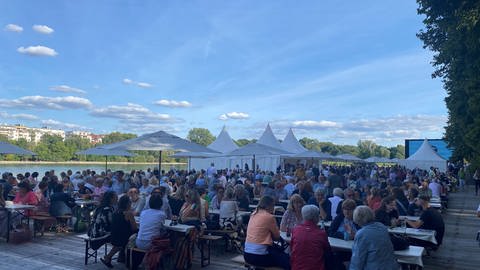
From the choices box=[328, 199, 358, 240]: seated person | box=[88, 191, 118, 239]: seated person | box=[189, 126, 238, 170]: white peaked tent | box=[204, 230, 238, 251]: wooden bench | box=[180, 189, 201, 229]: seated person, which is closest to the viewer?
box=[328, 199, 358, 240]: seated person

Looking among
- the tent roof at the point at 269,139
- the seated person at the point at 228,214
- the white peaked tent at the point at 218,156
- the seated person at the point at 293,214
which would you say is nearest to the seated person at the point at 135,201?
the seated person at the point at 228,214

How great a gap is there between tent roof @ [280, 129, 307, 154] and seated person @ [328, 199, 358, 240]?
20048 mm

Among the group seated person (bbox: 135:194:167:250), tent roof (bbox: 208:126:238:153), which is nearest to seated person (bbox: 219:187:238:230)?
seated person (bbox: 135:194:167:250)

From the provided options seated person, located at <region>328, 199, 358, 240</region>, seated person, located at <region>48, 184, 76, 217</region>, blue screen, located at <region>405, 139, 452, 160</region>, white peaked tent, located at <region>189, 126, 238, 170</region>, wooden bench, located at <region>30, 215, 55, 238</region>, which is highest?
blue screen, located at <region>405, 139, 452, 160</region>

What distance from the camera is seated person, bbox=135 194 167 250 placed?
5145 mm

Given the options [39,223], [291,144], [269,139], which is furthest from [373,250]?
[291,144]

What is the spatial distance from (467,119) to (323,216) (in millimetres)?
8052

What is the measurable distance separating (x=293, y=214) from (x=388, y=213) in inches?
74.4

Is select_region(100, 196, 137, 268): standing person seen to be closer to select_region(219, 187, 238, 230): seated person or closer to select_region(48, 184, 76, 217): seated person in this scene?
select_region(219, 187, 238, 230): seated person

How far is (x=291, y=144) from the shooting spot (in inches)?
1008

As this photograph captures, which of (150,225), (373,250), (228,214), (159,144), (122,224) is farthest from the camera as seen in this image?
(159,144)

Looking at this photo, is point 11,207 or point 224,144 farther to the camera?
point 224,144

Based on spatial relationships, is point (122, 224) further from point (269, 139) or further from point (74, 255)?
point (269, 139)

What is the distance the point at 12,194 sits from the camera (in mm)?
9523
